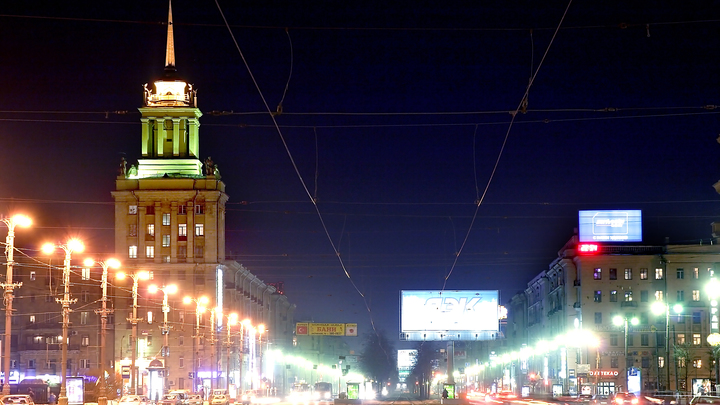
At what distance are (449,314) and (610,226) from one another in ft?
93.6

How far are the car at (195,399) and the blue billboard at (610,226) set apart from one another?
4711 centimetres

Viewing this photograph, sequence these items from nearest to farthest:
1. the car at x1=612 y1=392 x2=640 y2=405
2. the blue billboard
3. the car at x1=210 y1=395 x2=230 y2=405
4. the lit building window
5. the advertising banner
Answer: the car at x1=612 y1=392 x2=640 y2=405, the car at x1=210 y1=395 x2=230 y2=405, the blue billboard, the lit building window, the advertising banner

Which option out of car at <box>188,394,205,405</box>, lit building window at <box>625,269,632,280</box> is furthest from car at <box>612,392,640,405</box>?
lit building window at <box>625,269,632,280</box>

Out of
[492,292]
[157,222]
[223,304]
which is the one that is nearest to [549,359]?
[223,304]

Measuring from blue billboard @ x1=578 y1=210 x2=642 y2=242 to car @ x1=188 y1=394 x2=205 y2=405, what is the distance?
47.1m

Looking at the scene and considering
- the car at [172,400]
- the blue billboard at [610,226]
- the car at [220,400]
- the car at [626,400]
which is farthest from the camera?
the blue billboard at [610,226]

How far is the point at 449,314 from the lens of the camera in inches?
3620

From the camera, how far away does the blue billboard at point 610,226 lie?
113m

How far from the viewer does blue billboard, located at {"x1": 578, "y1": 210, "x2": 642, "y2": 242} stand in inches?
4451

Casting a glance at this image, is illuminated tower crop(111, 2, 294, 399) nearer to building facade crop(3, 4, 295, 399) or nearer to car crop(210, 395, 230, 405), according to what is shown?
building facade crop(3, 4, 295, 399)

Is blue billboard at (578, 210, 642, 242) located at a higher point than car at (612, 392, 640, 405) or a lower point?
higher

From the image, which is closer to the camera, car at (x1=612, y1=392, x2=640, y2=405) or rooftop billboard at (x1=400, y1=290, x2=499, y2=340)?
car at (x1=612, y1=392, x2=640, y2=405)

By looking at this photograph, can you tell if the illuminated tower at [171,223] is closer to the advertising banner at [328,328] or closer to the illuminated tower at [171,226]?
the illuminated tower at [171,226]

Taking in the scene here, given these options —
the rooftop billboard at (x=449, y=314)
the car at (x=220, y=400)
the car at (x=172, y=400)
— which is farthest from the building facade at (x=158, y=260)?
the car at (x=172, y=400)
